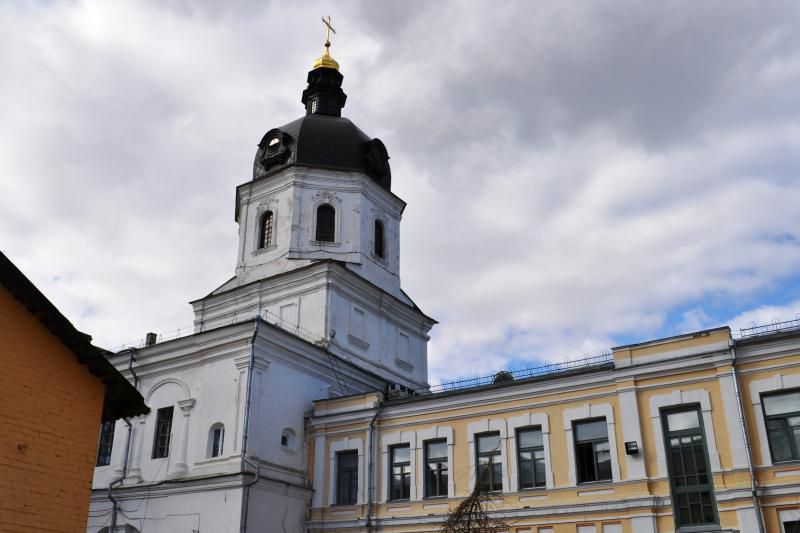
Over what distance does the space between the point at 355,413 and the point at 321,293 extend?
18.3 feet

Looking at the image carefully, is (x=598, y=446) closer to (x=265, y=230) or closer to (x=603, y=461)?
(x=603, y=461)

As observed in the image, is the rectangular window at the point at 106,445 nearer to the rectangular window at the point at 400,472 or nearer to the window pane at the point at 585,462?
the rectangular window at the point at 400,472

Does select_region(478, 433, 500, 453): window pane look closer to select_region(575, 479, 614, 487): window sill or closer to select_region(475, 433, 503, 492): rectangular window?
select_region(475, 433, 503, 492): rectangular window

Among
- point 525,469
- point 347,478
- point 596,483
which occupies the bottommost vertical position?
point 596,483

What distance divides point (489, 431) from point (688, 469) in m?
5.83

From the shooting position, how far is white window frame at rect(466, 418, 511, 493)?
2277cm

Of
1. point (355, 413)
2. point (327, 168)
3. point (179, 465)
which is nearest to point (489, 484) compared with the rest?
point (355, 413)

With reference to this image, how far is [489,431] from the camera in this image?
2339cm

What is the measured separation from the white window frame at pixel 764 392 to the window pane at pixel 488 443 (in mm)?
7253

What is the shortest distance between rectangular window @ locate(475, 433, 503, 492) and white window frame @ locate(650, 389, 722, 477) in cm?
457

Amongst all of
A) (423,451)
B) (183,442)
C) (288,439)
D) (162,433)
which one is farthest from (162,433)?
(423,451)

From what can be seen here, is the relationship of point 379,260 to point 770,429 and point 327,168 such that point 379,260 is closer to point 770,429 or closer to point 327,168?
point 327,168

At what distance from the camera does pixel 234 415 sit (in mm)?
24734

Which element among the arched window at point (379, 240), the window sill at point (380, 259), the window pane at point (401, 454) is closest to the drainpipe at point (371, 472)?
the window pane at point (401, 454)
